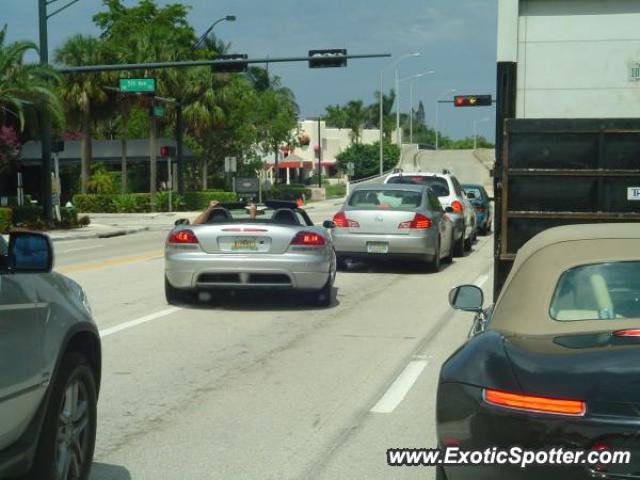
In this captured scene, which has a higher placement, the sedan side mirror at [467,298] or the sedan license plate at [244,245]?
the sedan side mirror at [467,298]

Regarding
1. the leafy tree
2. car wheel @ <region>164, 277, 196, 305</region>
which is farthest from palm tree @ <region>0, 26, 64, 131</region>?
the leafy tree

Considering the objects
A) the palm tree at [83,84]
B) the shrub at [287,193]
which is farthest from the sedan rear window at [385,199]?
the shrub at [287,193]

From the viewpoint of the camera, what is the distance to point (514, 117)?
10.1m

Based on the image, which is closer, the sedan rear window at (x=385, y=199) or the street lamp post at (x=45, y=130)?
the sedan rear window at (x=385, y=199)

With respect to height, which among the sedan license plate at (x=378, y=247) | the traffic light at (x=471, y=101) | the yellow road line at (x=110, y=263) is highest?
the traffic light at (x=471, y=101)

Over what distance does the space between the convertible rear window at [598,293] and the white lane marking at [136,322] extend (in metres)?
7.40

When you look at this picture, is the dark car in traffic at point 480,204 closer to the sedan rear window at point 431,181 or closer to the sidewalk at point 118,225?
the sedan rear window at point 431,181

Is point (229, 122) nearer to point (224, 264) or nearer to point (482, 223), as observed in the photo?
point (482, 223)

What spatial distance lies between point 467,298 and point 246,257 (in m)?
7.25

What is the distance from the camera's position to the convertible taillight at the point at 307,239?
1295 cm

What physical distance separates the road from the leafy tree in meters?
88.5

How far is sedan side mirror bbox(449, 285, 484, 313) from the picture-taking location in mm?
5742

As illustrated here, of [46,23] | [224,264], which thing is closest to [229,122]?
[46,23]

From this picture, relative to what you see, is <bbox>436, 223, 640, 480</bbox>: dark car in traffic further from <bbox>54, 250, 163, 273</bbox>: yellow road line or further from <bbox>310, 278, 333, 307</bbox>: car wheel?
<bbox>54, 250, 163, 273</bbox>: yellow road line
